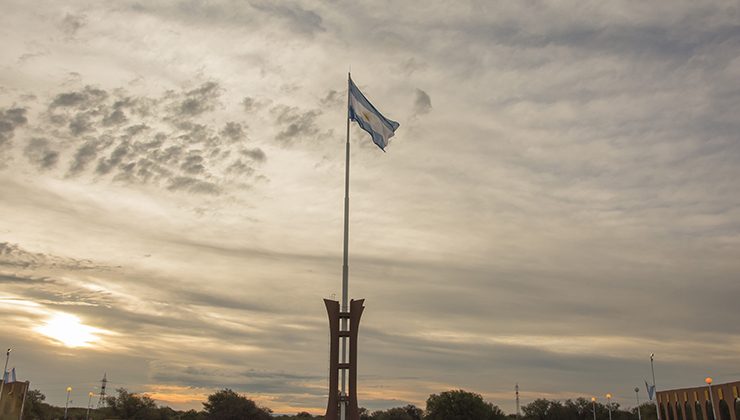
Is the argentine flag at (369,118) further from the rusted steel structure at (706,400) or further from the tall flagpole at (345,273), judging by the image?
the rusted steel structure at (706,400)

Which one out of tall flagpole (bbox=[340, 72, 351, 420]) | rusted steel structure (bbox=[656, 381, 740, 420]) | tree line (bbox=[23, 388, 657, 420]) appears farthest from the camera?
tree line (bbox=[23, 388, 657, 420])

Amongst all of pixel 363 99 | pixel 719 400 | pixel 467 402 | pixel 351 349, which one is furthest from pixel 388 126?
pixel 467 402

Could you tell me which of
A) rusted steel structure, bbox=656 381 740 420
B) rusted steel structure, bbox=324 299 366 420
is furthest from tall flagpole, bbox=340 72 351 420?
rusted steel structure, bbox=656 381 740 420

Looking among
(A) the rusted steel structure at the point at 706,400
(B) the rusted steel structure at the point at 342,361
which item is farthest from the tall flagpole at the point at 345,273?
(A) the rusted steel structure at the point at 706,400

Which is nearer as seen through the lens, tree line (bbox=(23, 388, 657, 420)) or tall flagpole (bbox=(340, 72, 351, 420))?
tall flagpole (bbox=(340, 72, 351, 420))

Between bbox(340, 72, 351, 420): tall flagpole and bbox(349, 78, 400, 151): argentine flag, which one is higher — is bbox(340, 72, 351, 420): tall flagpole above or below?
below

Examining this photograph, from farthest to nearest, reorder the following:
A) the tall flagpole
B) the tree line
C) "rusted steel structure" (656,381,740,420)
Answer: the tree line, "rusted steel structure" (656,381,740,420), the tall flagpole

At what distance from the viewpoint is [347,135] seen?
152 feet

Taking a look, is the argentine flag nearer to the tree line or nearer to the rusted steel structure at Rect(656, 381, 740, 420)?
the rusted steel structure at Rect(656, 381, 740, 420)

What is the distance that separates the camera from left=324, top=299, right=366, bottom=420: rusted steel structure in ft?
144

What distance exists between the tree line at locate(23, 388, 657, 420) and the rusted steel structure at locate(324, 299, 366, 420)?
313ft

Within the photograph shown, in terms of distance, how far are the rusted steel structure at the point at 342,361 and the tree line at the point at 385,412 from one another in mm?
95389

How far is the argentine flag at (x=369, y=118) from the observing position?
145 feet

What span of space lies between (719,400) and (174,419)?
4896 inches
